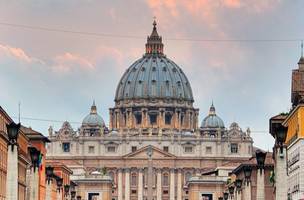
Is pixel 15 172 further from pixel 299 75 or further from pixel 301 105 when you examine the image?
pixel 299 75

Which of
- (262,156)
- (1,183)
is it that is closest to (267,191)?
(1,183)

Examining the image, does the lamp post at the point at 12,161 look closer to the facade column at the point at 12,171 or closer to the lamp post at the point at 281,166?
the facade column at the point at 12,171

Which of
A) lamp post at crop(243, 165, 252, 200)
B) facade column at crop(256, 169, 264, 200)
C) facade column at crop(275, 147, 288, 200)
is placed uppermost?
lamp post at crop(243, 165, 252, 200)

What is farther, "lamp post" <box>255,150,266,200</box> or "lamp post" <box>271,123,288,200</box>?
"lamp post" <box>255,150,266,200</box>

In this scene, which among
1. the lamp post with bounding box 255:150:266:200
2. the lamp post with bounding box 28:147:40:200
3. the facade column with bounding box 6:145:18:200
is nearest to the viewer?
the facade column with bounding box 6:145:18:200

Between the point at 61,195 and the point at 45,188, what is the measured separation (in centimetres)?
1000

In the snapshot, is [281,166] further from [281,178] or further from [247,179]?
[247,179]

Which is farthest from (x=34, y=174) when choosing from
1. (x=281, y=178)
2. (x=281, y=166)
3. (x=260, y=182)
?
(x=281, y=178)

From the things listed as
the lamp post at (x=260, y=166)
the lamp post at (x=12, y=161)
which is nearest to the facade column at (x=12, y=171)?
the lamp post at (x=12, y=161)

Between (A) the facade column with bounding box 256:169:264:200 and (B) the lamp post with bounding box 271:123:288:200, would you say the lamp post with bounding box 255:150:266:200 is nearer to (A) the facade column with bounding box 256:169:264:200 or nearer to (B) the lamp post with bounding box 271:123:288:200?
(A) the facade column with bounding box 256:169:264:200

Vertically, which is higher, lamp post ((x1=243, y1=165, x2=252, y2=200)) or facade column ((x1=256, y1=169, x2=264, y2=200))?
lamp post ((x1=243, y1=165, x2=252, y2=200))

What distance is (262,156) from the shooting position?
53.7 meters

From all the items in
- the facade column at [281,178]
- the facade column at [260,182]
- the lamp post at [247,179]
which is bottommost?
the facade column at [281,178]

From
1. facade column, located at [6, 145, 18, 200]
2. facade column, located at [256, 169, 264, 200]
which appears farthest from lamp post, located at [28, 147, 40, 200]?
facade column, located at [6, 145, 18, 200]
